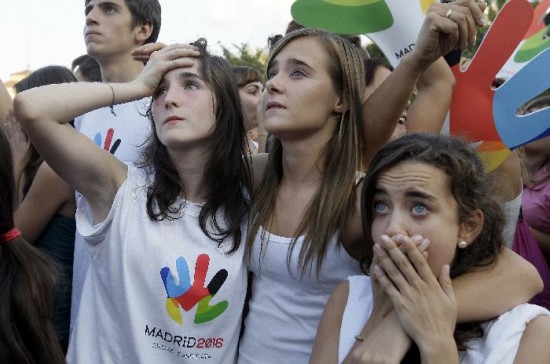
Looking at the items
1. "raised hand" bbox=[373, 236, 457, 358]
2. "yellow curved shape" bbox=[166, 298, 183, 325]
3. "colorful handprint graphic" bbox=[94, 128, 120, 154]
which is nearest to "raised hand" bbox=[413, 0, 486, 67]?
"raised hand" bbox=[373, 236, 457, 358]

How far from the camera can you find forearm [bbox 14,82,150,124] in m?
2.20

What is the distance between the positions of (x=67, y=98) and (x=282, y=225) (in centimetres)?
79

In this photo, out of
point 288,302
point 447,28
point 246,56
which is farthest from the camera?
point 246,56

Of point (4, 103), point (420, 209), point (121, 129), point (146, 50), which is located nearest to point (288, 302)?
point (420, 209)

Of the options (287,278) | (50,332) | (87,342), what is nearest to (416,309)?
(287,278)

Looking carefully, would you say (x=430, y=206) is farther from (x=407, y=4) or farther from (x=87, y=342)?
(x=87, y=342)

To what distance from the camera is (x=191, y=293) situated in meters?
2.18

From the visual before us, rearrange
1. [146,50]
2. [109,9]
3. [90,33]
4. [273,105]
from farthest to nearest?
[109,9] → [90,33] → [146,50] → [273,105]

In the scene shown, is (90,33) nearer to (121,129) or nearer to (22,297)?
(121,129)

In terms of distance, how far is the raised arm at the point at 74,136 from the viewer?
2199mm

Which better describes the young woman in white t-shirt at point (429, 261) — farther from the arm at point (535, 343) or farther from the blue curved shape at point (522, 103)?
the blue curved shape at point (522, 103)

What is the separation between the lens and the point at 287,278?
87.0 inches

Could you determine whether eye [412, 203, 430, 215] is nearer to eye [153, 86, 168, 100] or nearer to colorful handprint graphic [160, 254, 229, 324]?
colorful handprint graphic [160, 254, 229, 324]

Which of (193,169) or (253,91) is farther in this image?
(253,91)
